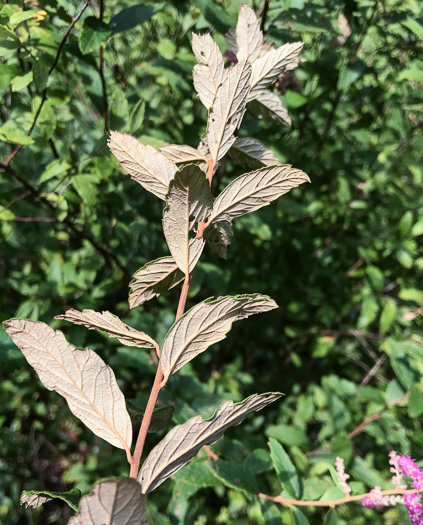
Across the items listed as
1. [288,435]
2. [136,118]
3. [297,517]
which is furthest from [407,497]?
[136,118]

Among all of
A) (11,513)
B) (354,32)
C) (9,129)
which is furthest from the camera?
(11,513)

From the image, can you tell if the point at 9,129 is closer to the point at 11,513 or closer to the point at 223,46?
the point at 223,46

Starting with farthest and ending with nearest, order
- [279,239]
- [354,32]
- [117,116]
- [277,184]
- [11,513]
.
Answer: [11,513] → [279,239] → [354,32] → [117,116] → [277,184]

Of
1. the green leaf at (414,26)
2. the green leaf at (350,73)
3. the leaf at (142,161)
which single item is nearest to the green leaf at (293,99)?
the green leaf at (350,73)

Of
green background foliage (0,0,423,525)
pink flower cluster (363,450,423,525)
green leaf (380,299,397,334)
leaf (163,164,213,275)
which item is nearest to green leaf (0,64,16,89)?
green background foliage (0,0,423,525)

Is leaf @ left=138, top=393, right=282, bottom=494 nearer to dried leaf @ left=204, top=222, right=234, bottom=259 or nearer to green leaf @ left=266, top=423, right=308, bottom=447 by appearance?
dried leaf @ left=204, top=222, right=234, bottom=259

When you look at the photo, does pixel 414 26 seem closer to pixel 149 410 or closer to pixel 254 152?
pixel 254 152

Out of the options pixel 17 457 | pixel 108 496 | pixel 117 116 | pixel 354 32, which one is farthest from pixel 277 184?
A: pixel 17 457
